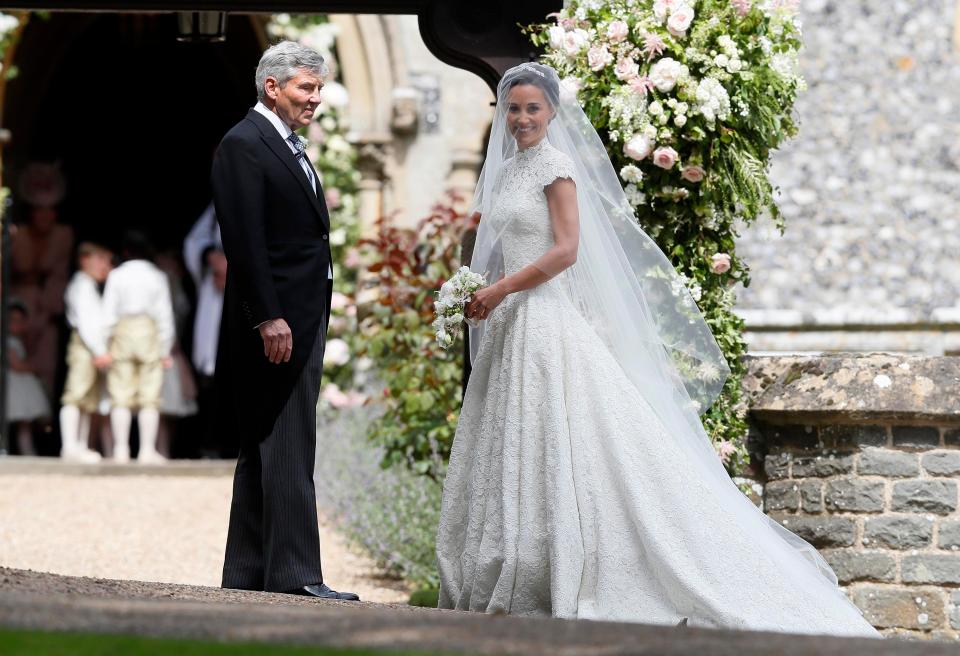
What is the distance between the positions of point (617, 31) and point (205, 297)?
684cm

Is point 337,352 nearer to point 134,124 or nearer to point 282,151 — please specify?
point 282,151

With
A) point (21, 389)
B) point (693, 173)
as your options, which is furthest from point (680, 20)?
point (21, 389)

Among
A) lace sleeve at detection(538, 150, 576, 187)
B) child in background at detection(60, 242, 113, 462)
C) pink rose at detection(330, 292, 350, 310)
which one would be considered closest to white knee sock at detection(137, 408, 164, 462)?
child in background at detection(60, 242, 113, 462)

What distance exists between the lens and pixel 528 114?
5.56 metres

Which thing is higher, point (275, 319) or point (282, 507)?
point (275, 319)

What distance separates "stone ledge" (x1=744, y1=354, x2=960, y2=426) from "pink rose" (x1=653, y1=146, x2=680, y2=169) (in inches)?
36.4

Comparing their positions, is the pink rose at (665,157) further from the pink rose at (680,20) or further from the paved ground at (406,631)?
the paved ground at (406,631)

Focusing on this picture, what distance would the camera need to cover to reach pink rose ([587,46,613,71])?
244 inches

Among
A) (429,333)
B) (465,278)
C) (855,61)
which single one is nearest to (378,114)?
(429,333)

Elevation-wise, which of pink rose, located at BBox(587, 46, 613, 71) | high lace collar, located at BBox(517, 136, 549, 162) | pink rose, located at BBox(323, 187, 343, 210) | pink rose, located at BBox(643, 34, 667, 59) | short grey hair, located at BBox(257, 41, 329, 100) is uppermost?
pink rose, located at BBox(323, 187, 343, 210)

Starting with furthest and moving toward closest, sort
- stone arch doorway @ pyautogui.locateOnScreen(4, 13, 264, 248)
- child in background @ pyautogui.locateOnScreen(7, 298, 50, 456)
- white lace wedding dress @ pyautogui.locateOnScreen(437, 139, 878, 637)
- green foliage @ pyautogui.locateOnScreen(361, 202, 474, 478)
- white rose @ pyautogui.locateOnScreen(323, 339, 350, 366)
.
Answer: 1. stone arch doorway @ pyautogui.locateOnScreen(4, 13, 264, 248)
2. child in background @ pyautogui.locateOnScreen(7, 298, 50, 456)
3. white rose @ pyautogui.locateOnScreen(323, 339, 350, 366)
4. green foliage @ pyautogui.locateOnScreen(361, 202, 474, 478)
5. white lace wedding dress @ pyautogui.locateOnScreen(437, 139, 878, 637)

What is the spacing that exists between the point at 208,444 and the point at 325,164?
251 centimetres

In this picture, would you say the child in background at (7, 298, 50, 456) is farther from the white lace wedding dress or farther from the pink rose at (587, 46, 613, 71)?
the white lace wedding dress

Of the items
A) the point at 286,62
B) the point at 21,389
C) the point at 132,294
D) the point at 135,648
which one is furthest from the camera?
the point at 21,389
